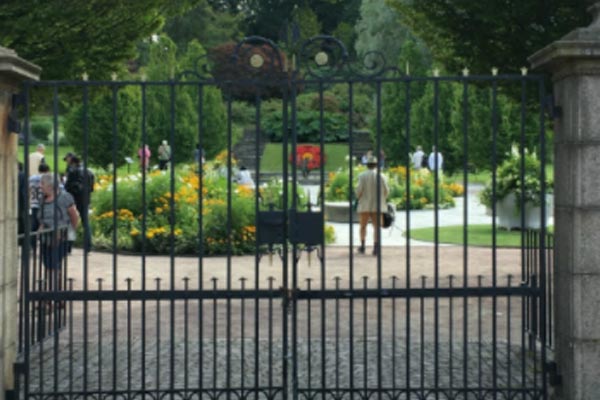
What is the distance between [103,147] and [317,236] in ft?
109

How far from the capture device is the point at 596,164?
691 centimetres

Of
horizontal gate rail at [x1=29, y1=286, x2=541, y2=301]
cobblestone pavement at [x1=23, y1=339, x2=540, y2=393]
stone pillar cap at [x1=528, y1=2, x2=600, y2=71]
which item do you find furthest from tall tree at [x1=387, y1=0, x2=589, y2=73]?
horizontal gate rail at [x1=29, y1=286, x2=541, y2=301]

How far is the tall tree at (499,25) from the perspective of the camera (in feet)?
38.7

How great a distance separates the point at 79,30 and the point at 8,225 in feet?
32.9

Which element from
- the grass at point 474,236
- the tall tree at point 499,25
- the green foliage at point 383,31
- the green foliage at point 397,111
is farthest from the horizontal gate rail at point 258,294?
the green foliage at point 383,31

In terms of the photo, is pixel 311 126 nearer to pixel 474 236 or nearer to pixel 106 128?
pixel 106 128

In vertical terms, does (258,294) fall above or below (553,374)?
above

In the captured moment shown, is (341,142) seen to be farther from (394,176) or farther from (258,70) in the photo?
(258,70)

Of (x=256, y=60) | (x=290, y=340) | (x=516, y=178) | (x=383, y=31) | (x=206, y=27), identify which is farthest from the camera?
(x=206, y=27)

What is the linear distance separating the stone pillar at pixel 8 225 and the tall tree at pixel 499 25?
6225 millimetres

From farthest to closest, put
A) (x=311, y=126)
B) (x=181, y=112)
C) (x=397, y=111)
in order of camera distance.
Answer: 1. (x=311, y=126)
2. (x=397, y=111)
3. (x=181, y=112)

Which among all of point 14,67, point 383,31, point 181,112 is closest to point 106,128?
point 181,112

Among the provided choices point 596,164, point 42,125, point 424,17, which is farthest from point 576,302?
point 42,125

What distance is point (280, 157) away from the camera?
4766 centimetres
